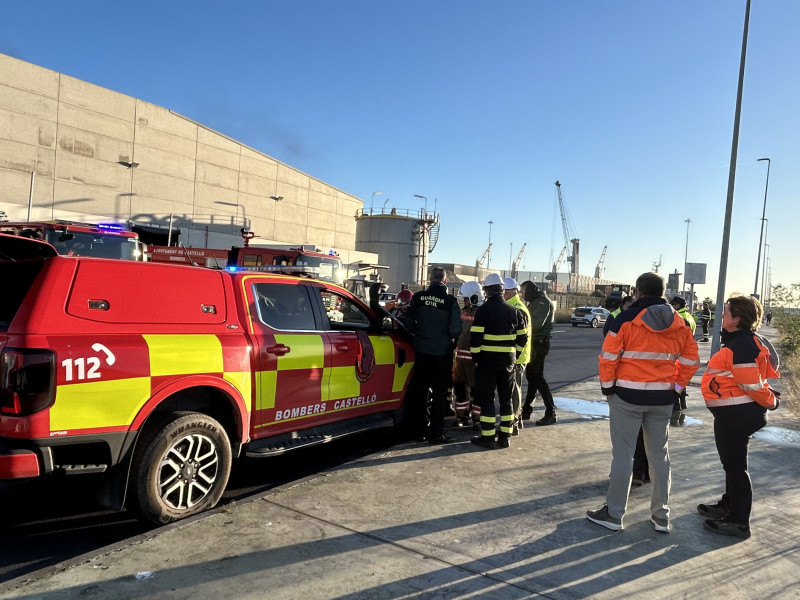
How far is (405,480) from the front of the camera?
4.79 m

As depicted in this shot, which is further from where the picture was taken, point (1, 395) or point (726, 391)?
A: point (726, 391)

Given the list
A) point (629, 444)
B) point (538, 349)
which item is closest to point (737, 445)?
point (629, 444)

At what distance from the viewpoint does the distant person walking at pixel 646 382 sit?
3.91 metres

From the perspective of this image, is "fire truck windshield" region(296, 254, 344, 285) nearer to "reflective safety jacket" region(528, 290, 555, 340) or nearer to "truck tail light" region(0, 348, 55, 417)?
"reflective safety jacket" region(528, 290, 555, 340)

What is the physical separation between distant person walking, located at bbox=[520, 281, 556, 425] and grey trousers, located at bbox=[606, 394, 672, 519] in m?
3.09

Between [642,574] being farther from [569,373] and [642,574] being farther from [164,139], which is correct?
[164,139]

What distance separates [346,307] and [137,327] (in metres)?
2.62

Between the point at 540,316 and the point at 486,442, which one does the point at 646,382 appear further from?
the point at 540,316

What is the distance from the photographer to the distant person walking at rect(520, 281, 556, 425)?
23.8ft

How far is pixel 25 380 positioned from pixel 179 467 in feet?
3.83

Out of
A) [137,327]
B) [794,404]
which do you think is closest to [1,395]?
[137,327]

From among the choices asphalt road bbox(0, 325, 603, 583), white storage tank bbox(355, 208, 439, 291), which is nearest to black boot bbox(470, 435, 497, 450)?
asphalt road bbox(0, 325, 603, 583)

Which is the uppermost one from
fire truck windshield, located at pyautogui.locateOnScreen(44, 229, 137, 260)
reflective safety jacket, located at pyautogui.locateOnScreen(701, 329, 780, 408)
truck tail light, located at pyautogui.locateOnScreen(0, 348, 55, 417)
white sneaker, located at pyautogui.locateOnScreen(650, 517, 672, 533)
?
fire truck windshield, located at pyautogui.locateOnScreen(44, 229, 137, 260)

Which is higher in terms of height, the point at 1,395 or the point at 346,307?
the point at 346,307
